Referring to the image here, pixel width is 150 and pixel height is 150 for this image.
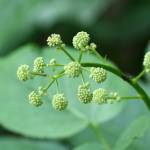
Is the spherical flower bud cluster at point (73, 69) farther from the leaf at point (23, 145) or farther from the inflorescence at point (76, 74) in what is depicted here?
the leaf at point (23, 145)

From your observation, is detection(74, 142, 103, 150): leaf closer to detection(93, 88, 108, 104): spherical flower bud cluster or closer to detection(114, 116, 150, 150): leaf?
detection(114, 116, 150, 150): leaf

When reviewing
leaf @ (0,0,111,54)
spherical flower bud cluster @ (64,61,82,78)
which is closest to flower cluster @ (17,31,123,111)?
spherical flower bud cluster @ (64,61,82,78)

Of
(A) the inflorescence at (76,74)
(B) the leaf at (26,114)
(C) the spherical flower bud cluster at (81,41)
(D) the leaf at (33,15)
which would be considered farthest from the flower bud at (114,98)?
(D) the leaf at (33,15)

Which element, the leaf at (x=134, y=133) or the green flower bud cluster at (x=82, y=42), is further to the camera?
the leaf at (x=134, y=133)

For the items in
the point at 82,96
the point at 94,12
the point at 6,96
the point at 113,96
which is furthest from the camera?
the point at 94,12

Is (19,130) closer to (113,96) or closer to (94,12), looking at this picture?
(113,96)

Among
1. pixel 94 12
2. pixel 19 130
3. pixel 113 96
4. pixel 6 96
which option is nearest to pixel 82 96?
pixel 113 96

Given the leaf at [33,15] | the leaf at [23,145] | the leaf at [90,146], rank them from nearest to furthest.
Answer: the leaf at [90,146] < the leaf at [23,145] < the leaf at [33,15]
